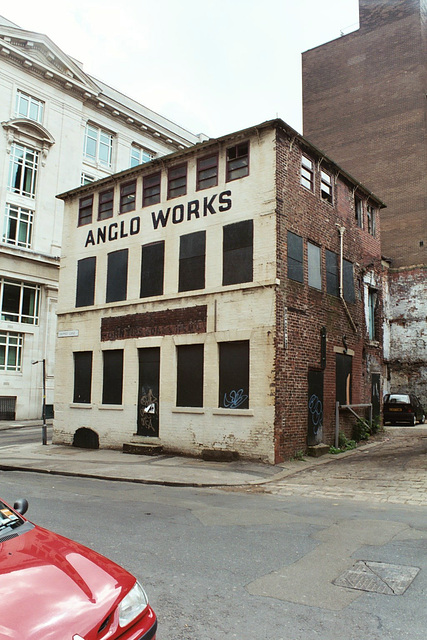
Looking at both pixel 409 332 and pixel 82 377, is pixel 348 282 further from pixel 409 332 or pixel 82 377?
pixel 409 332

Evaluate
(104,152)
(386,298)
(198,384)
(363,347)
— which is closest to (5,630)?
(198,384)

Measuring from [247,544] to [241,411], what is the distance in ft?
26.1

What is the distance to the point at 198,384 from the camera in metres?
15.5

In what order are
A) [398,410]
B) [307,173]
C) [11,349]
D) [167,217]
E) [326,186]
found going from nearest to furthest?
[307,173] → [167,217] → [326,186] → [398,410] → [11,349]

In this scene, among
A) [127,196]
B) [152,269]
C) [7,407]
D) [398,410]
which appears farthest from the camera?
[7,407]

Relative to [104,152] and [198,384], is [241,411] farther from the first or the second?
[104,152]

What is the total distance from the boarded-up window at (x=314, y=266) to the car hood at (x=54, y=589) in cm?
1341

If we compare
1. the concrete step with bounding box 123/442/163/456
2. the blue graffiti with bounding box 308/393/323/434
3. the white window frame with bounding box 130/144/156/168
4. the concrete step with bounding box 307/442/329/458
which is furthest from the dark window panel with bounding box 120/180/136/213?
the white window frame with bounding box 130/144/156/168

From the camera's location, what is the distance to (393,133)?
35594 millimetres

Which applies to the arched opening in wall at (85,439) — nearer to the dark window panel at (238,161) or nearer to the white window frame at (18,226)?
the dark window panel at (238,161)

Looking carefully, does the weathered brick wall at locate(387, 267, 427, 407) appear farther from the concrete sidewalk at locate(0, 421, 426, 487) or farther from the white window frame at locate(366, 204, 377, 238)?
the concrete sidewalk at locate(0, 421, 426, 487)

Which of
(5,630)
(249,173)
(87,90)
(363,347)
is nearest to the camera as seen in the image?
(5,630)

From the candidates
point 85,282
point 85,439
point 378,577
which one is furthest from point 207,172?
point 378,577

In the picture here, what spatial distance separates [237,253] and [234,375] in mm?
3599
